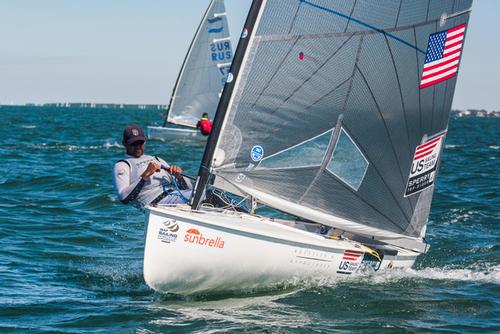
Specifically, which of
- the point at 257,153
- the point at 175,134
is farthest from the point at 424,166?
the point at 175,134

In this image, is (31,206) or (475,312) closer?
(475,312)

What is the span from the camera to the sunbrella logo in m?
6.68

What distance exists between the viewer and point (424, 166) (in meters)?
8.53

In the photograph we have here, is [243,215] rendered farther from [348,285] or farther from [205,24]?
[205,24]

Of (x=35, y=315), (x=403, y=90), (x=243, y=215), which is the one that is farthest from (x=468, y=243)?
(x=35, y=315)

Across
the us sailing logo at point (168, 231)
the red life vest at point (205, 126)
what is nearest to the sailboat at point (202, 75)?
the red life vest at point (205, 126)

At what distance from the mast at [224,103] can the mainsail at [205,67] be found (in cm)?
2125

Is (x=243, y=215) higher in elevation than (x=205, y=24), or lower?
lower

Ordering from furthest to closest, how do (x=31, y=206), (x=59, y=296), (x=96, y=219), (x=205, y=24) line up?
(x=205, y=24)
(x=31, y=206)
(x=96, y=219)
(x=59, y=296)

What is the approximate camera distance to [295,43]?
719cm

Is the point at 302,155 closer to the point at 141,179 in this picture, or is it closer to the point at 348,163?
the point at 348,163

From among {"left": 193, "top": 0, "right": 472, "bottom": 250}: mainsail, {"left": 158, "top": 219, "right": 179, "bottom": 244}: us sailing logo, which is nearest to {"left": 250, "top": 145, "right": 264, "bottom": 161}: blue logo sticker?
{"left": 193, "top": 0, "right": 472, "bottom": 250}: mainsail

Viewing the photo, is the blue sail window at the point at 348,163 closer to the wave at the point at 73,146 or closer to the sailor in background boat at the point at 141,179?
the sailor in background boat at the point at 141,179

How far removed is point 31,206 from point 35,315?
6.50m
